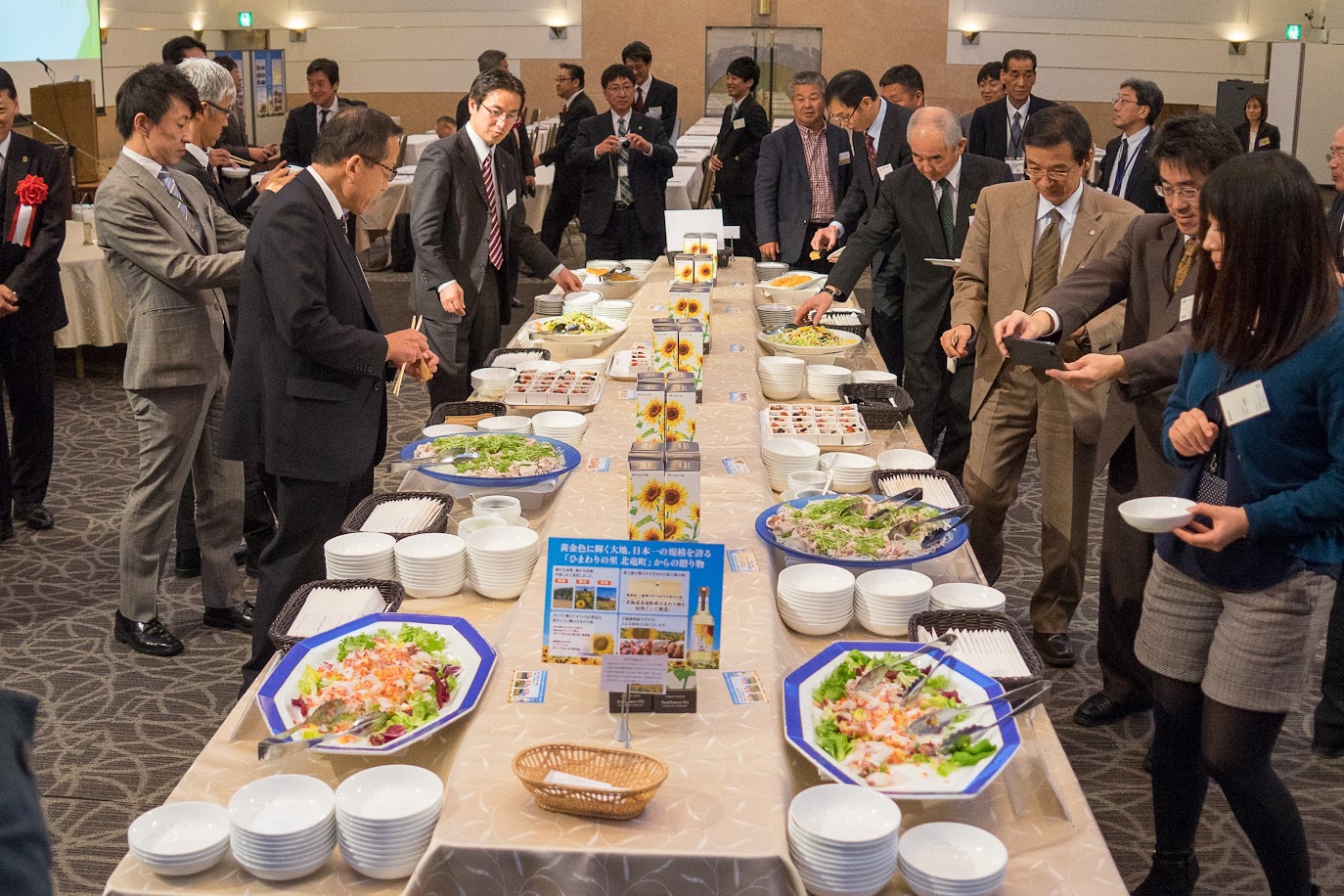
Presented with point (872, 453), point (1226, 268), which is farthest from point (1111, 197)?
point (1226, 268)

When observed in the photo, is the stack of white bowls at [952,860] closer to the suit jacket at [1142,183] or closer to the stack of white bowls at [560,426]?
the stack of white bowls at [560,426]

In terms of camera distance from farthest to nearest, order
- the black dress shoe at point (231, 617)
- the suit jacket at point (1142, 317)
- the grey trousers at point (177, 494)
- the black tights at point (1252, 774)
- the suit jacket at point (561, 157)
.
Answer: the suit jacket at point (561, 157)
the black dress shoe at point (231, 617)
the grey trousers at point (177, 494)
the suit jacket at point (1142, 317)
the black tights at point (1252, 774)

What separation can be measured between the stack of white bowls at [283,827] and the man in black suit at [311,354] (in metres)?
1.32

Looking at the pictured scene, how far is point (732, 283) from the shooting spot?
5.50 meters

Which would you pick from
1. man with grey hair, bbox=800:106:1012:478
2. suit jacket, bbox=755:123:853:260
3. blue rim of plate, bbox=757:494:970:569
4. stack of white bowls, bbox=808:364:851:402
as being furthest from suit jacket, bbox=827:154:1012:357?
blue rim of plate, bbox=757:494:970:569

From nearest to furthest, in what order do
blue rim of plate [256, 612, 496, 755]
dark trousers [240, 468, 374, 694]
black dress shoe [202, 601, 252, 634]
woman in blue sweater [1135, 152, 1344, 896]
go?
blue rim of plate [256, 612, 496, 755] → woman in blue sweater [1135, 152, 1344, 896] → dark trousers [240, 468, 374, 694] → black dress shoe [202, 601, 252, 634]

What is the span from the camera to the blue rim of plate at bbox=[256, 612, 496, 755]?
1.96 m

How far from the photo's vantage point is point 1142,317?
10.4 ft

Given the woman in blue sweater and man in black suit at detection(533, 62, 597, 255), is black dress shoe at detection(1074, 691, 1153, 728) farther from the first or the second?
man in black suit at detection(533, 62, 597, 255)

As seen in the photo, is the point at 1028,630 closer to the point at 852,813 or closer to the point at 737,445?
the point at 737,445

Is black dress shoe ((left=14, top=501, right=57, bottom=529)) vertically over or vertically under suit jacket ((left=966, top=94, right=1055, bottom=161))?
under

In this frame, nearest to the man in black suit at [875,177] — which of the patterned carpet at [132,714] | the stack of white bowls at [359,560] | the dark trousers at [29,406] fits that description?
the patterned carpet at [132,714]

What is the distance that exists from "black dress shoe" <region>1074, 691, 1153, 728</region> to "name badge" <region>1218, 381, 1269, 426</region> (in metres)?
1.51

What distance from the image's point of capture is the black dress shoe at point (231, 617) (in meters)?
4.06
